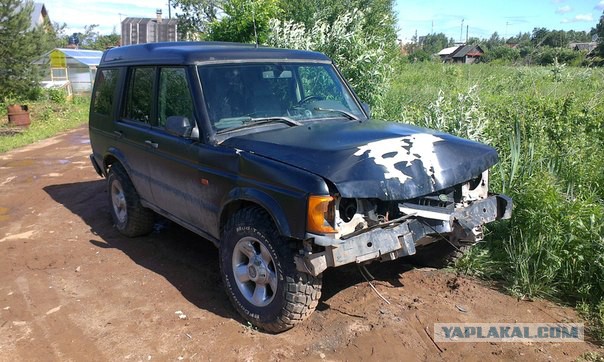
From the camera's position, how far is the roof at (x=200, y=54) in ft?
13.7

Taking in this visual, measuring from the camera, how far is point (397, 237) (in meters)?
3.26

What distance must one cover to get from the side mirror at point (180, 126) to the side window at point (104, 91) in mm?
1897

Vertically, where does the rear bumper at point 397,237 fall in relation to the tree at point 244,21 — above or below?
below

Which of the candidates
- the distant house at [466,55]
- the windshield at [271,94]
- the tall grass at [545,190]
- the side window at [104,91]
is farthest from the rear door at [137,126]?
the distant house at [466,55]

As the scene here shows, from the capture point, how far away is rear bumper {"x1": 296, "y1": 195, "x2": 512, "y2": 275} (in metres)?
3.08

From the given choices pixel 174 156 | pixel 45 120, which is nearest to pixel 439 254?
pixel 174 156

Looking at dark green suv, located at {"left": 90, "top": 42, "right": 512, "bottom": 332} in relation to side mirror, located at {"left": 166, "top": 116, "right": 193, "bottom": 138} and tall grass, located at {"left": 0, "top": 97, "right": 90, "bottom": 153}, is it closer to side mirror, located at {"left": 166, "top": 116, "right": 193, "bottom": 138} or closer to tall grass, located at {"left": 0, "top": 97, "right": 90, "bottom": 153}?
side mirror, located at {"left": 166, "top": 116, "right": 193, "bottom": 138}

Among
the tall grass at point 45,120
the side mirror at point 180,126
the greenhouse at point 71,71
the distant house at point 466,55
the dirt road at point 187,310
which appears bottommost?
the dirt road at point 187,310

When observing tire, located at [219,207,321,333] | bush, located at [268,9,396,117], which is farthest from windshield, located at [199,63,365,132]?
bush, located at [268,9,396,117]

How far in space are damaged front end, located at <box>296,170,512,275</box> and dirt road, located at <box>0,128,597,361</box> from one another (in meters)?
0.60

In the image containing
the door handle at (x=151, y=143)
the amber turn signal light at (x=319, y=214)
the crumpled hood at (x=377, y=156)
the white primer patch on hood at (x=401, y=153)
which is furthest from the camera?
the door handle at (x=151, y=143)

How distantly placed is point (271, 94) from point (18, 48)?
639 inches

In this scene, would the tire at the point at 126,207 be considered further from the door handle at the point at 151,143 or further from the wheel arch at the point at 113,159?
the door handle at the point at 151,143

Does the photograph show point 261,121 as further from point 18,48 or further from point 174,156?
point 18,48
